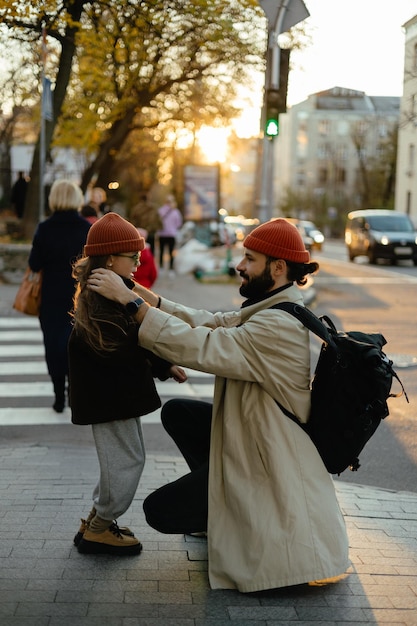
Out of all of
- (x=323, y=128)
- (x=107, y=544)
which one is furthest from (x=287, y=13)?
(x=323, y=128)

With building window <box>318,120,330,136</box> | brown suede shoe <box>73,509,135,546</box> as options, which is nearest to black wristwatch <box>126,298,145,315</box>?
brown suede shoe <box>73,509,135,546</box>

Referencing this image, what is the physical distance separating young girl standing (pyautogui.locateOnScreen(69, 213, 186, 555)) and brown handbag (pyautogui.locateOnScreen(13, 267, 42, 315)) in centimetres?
372

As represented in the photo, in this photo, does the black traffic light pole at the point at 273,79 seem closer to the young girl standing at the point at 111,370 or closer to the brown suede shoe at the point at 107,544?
the young girl standing at the point at 111,370

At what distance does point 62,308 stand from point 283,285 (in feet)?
13.7

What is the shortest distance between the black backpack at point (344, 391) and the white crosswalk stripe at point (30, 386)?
431 centimetres

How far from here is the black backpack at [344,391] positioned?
3.73 m

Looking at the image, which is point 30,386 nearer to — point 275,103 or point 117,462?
point 117,462

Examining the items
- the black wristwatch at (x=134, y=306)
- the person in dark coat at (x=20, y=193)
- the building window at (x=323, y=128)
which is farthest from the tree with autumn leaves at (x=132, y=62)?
the building window at (x=323, y=128)

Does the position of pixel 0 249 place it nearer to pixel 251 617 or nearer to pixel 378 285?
pixel 378 285

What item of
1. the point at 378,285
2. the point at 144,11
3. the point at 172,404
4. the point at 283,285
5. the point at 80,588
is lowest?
the point at 378,285

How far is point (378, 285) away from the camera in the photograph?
22188 mm

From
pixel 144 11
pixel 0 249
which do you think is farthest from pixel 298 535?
pixel 0 249

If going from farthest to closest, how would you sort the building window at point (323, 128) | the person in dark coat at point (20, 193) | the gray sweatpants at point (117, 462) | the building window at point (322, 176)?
1. the building window at point (322, 176)
2. the building window at point (323, 128)
3. the person in dark coat at point (20, 193)
4. the gray sweatpants at point (117, 462)

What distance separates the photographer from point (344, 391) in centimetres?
376
